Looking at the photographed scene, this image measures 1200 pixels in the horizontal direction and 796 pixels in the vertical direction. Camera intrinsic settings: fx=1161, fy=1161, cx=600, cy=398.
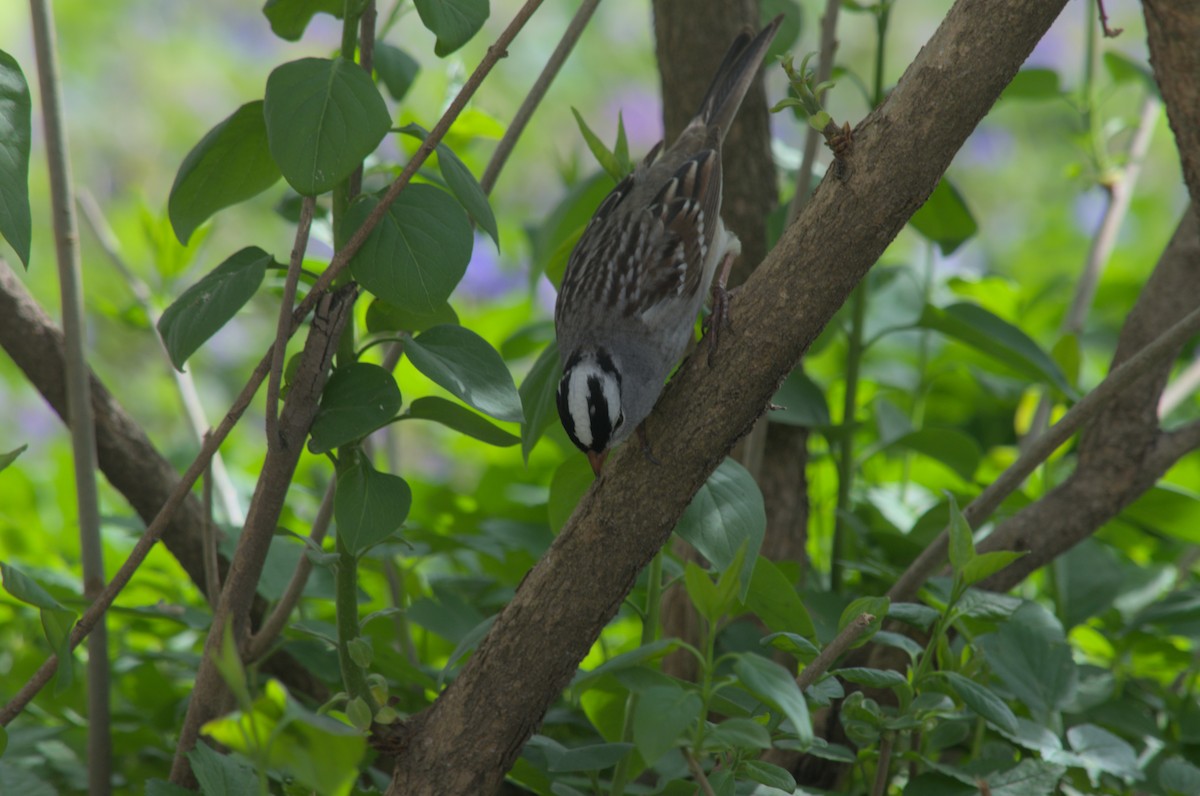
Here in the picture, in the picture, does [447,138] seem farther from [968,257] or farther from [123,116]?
[123,116]

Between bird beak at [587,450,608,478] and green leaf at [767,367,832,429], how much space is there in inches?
20.5

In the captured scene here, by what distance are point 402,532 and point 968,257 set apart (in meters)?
4.50

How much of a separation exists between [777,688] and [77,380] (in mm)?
1413

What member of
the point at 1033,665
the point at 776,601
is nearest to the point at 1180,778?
the point at 1033,665

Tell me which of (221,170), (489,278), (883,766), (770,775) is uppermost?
(489,278)

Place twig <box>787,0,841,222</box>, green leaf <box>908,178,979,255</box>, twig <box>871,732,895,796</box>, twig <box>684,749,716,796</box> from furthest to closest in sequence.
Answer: green leaf <box>908,178,979,255</box>, twig <box>787,0,841,222</box>, twig <box>871,732,895,796</box>, twig <box>684,749,716,796</box>

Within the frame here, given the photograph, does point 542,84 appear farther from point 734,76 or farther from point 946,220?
point 946,220

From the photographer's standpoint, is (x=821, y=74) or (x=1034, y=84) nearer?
(x=821, y=74)

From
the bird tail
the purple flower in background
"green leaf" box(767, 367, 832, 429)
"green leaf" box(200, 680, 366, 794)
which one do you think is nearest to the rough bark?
"green leaf" box(200, 680, 366, 794)

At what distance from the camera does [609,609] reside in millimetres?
1682

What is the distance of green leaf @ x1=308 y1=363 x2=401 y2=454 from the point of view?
5.34 ft

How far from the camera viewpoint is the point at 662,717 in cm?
130

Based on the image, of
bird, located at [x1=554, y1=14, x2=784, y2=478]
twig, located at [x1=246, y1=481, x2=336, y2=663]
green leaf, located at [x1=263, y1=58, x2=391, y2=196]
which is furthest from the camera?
bird, located at [x1=554, y1=14, x2=784, y2=478]

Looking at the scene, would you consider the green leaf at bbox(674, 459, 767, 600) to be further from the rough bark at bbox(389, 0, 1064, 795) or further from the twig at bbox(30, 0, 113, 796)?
the twig at bbox(30, 0, 113, 796)
